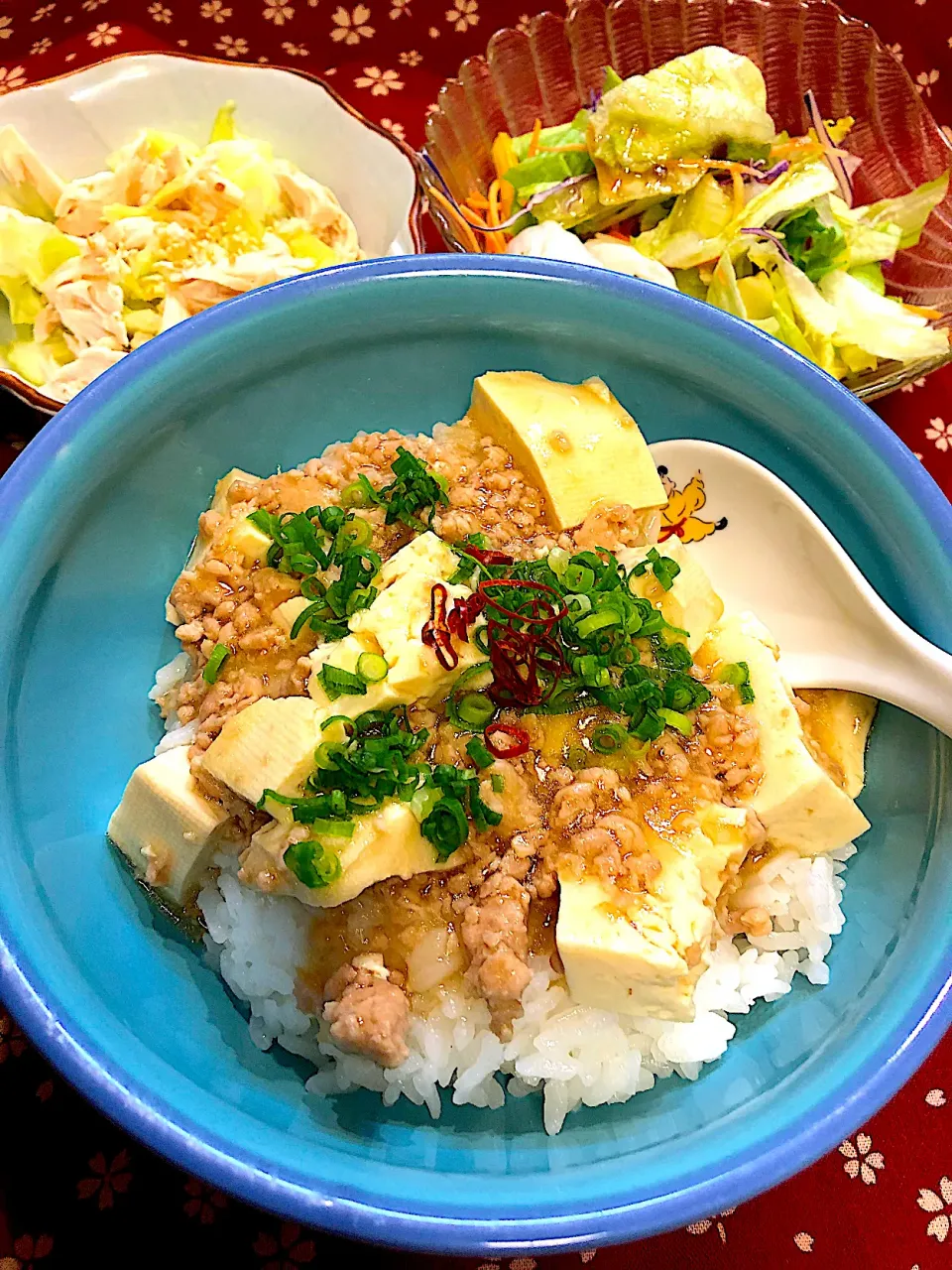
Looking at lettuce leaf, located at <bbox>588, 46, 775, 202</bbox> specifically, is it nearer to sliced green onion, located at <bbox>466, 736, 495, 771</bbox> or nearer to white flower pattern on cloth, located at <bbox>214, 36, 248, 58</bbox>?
white flower pattern on cloth, located at <bbox>214, 36, 248, 58</bbox>

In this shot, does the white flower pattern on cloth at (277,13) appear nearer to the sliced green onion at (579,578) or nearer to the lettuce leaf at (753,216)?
the lettuce leaf at (753,216)

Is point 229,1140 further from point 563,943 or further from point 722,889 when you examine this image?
point 722,889

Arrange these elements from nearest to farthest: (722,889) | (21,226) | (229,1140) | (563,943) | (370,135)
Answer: (229,1140) → (563,943) → (722,889) → (21,226) → (370,135)

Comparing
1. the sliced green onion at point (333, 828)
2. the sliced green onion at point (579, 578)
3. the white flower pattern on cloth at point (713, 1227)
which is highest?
the sliced green onion at point (579, 578)

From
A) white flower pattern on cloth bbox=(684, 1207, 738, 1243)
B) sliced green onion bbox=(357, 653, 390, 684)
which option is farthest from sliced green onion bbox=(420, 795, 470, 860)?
white flower pattern on cloth bbox=(684, 1207, 738, 1243)

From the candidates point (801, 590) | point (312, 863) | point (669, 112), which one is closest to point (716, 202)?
point (669, 112)

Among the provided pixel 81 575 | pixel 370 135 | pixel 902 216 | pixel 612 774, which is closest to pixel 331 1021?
pixel 612 774

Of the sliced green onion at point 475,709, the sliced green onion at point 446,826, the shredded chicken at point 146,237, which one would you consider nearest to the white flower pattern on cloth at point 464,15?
the shredded chicken at point 146,237
